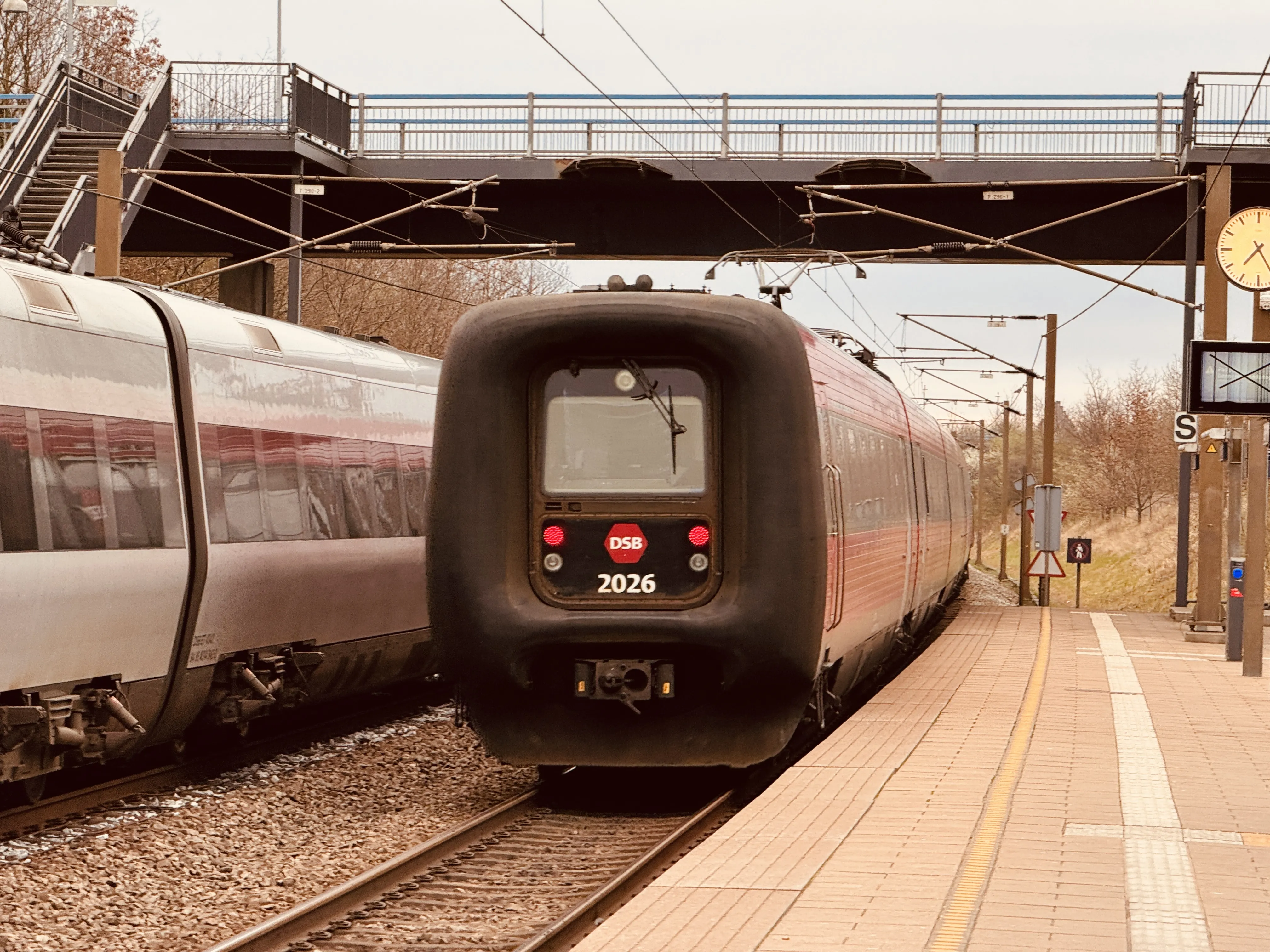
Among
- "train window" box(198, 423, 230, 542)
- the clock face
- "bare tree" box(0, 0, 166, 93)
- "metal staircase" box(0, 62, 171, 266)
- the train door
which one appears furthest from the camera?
"bare tree" box(0, 0, 166, 93)

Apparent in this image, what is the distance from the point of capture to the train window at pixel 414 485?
15.7m

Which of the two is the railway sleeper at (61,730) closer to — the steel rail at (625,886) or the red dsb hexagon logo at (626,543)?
the red dsb hexagon logo at (626,543)

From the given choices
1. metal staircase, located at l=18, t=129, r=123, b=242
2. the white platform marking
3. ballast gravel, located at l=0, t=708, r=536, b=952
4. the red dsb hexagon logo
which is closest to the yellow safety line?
the white platform marking

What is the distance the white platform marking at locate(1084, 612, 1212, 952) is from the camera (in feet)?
20.9

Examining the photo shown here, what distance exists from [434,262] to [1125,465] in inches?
1476

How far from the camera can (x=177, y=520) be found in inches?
447

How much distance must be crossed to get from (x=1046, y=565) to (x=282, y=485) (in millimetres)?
22910

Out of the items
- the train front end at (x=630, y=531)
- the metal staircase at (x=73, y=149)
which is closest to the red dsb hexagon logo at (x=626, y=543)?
the train front end at (x=630, y=531)

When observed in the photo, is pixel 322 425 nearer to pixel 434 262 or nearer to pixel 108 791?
pixel 108 791

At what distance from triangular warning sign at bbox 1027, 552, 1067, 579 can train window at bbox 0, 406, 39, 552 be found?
25.9 m

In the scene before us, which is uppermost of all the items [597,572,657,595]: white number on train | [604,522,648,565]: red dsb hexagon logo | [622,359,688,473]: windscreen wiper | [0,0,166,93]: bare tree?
[0,0,166,93]: bare tree

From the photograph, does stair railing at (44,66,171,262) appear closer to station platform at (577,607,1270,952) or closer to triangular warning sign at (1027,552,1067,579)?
station platform at (577,607,1270,952)

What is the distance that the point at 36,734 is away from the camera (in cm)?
970

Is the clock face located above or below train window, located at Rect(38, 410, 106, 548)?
above
